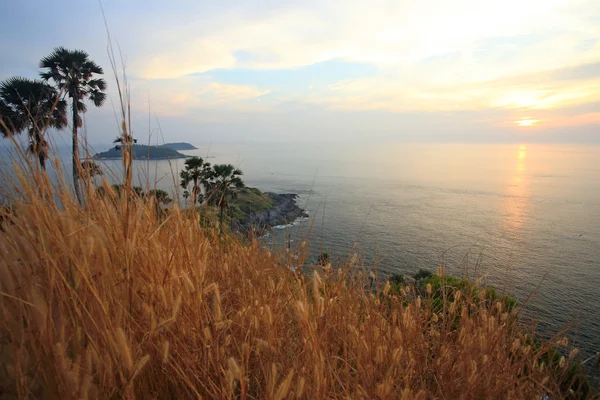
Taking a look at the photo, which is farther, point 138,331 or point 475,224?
point 475,224

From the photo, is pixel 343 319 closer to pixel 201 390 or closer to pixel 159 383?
pixel 201 390

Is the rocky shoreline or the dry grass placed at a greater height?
the dry grass

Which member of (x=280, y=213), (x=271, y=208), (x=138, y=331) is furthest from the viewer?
(x=271, y=208)

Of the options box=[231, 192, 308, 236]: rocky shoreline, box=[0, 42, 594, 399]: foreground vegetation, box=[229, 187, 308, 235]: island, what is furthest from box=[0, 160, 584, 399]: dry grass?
box=[229, 187, 308, 235]: island

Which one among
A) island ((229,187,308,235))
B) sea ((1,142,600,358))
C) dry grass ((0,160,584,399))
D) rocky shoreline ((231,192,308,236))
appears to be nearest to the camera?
dry grass ((0,160,584,399))

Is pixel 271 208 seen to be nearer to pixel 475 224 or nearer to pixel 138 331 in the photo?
pixel 475 224

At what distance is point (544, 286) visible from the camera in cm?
2839

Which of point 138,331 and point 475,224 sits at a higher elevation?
point 138,331

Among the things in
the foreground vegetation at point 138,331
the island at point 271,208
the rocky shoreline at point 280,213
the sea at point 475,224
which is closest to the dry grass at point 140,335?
the foreground vegetation at point 138,331

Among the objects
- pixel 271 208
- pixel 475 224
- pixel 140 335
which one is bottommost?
pixel 475 224

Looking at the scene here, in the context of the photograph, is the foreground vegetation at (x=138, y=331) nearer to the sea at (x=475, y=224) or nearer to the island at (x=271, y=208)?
the sea at (x=475, y=224)

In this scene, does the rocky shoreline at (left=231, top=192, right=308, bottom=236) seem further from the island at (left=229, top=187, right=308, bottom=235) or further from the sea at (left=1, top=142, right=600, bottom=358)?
the sea at (left=1, top=142, right=600, bottom=358)

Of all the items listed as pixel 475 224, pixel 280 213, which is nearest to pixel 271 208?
pixel 280 213

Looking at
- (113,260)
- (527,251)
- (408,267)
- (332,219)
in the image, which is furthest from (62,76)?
(527,251)
